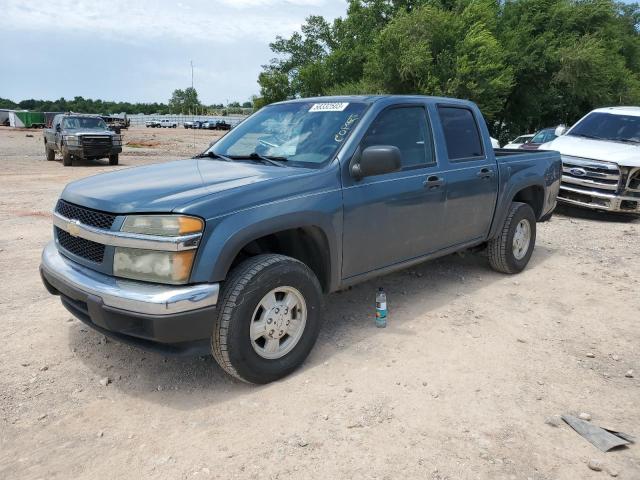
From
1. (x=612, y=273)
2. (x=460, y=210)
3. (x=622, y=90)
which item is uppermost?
(x=622, y=90)

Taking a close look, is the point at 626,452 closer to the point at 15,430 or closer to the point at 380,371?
the point at 380,371

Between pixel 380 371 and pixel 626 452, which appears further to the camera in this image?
pixel 380 371

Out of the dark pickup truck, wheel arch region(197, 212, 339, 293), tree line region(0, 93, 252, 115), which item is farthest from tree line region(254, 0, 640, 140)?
tree line region(0, 93, 252, 115)

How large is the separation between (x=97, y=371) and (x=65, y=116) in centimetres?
1916

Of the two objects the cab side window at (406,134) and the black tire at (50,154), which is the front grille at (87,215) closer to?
the cab side window at (406,134)

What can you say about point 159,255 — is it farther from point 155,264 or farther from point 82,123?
point 82,123

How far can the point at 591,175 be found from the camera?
911cm

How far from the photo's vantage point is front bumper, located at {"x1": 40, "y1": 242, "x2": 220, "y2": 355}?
9.37ft

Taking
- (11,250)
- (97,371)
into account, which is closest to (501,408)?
(97,371)

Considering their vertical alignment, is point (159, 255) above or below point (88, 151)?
above

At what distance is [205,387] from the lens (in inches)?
134

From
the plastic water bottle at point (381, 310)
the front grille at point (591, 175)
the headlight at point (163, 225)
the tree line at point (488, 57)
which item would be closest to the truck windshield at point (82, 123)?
the tree line at point (488, 57)

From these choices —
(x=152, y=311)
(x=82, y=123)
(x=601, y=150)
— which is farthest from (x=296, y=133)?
(x=82, y=123)

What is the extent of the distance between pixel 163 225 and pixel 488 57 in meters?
23.3
